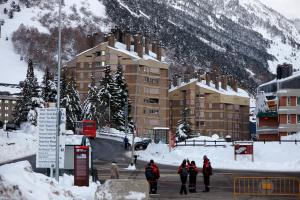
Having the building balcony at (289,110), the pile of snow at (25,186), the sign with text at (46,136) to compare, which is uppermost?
the building balcony at (289,110)

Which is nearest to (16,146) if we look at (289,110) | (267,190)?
(289,110)

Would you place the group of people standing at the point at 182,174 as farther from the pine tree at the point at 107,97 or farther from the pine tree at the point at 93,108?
the pine tree at the point at 93,108

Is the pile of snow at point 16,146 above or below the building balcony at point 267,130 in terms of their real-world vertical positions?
below

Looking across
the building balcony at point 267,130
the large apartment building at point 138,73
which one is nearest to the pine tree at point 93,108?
the large apartment building at point 138,73

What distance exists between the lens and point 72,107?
89625 mm

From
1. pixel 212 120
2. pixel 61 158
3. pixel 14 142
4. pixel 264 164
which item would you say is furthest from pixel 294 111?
pixel 61 158

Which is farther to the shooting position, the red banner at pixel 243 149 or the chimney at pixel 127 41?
the chimney at pixel 127 41

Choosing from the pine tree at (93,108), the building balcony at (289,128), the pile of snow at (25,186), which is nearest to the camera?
the pile of snow at (25,186)

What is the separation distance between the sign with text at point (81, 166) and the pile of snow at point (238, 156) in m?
25.2

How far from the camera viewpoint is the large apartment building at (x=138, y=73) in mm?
108812

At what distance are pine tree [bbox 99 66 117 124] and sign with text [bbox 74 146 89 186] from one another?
195ft

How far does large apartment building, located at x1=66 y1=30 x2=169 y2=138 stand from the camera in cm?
10881

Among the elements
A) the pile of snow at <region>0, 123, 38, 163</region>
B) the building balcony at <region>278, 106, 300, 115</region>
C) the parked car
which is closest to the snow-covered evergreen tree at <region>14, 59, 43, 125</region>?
the pile of snow at <region>0, 123, 38, 163</region>

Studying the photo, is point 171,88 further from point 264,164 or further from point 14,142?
point 264,164
